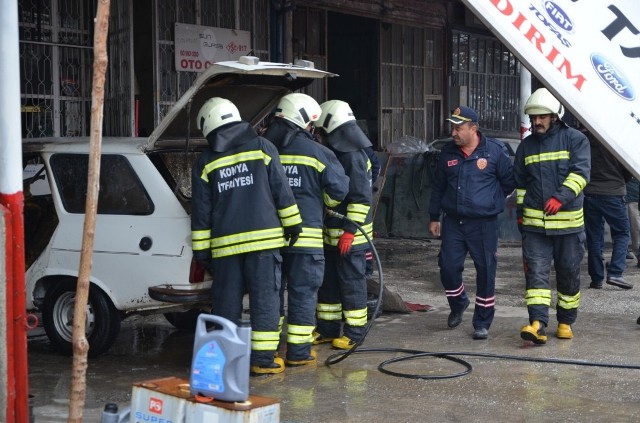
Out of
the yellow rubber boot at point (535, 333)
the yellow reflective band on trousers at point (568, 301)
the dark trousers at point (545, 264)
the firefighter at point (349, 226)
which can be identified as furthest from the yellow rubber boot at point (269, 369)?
the yellow reflective band on trousers at point (568, 301)

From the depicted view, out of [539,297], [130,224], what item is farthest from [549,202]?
[130,224]

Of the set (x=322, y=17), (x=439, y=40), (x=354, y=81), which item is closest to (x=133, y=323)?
(x=322, y=17)

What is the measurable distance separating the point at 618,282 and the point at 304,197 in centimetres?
471

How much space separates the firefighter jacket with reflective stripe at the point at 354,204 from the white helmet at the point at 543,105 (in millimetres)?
1302

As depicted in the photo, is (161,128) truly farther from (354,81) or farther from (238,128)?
(354,81)

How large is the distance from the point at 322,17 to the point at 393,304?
703 centimetres

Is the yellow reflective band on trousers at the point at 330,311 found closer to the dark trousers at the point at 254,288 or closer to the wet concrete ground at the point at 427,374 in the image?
the wet concrete ground at the point at 427,374

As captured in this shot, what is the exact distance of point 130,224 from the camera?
7.05 metres

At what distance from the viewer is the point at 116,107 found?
468 inches

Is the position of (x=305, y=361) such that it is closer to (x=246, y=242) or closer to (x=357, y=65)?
(x=246, y=242)

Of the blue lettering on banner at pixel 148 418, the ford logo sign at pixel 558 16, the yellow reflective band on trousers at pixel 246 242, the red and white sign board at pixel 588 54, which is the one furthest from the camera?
the yellow reflective band on trousers at pixel 246 242

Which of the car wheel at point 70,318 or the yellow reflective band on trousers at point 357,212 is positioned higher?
the yellow reflective band on trousers at point 357,212

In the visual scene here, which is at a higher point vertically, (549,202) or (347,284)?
(549,202)

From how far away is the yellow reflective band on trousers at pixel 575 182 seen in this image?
25.0 feet
